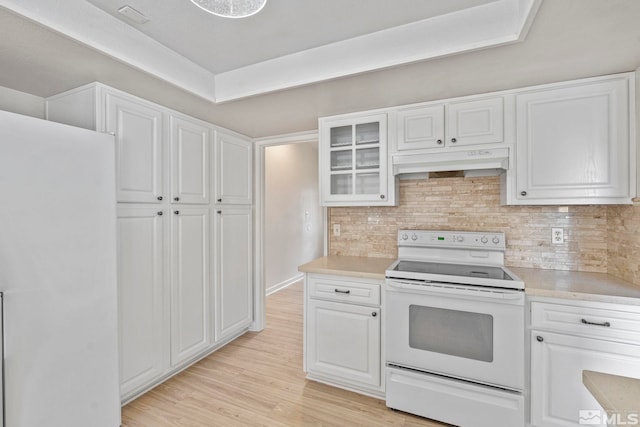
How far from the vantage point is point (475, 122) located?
205 cm

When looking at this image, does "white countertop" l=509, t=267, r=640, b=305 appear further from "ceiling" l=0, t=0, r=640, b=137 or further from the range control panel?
"ceiling" l=0, t=0, r=640, b=137

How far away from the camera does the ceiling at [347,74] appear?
4.28 feet

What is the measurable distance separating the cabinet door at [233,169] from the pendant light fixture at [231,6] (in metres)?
1.61

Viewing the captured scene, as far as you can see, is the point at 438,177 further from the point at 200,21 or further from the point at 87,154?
the point at 87,154

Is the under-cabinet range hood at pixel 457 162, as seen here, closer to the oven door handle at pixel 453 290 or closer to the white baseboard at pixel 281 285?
the oven door handle at pixel 453 290

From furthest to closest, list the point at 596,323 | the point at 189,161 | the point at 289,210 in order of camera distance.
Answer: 1. the point at 289,210
2. the point at 189,161
3. the point at 596,323

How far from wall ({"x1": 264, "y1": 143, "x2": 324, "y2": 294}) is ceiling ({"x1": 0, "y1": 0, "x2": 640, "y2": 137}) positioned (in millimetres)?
2163

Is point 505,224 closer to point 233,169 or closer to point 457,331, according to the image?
point 457,331

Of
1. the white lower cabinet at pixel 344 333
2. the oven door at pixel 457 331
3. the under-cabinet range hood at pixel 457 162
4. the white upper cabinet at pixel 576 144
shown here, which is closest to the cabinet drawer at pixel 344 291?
the white lower cabinet at pixel 344 333

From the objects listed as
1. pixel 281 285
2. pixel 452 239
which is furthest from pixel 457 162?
pixel 281 285

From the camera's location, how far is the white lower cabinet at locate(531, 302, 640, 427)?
1508 mm

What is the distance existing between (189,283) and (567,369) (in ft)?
8.34

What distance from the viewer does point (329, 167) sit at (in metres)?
2.50

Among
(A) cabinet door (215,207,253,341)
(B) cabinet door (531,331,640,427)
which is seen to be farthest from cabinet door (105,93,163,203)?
Result: (B) cabinet door (531,331,640,427)
